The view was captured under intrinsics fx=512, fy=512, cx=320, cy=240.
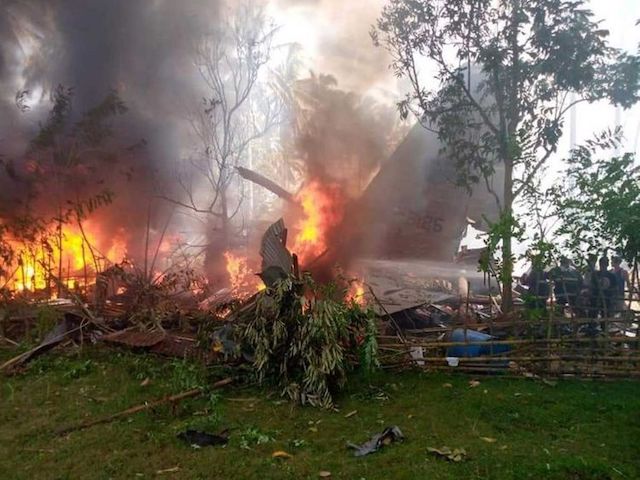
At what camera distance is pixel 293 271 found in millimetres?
6926

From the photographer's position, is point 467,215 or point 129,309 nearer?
point 129,309

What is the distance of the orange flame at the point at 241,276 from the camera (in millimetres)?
11461

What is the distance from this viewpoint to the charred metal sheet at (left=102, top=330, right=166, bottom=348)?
25.6ft

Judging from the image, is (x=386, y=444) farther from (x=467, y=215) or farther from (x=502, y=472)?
(x=467, y=215)

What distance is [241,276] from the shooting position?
13250mm

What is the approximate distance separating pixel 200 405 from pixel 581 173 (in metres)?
5.86

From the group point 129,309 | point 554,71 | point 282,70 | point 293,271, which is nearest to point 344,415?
point 293,271

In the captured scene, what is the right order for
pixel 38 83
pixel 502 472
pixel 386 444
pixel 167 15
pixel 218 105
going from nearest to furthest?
pixel 502 472
pixel 386 444
pixel 38 83
pixel 167 15
pixel 218 105

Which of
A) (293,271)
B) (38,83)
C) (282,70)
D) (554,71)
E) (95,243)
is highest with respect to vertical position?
(282,70)

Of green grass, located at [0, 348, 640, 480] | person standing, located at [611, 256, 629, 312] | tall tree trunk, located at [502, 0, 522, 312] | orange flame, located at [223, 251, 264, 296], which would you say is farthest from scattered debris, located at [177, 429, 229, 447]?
orange flame, located at [223, 251, 264, 296]

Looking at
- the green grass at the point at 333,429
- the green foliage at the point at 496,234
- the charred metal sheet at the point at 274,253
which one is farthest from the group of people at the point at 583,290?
the charred metal sheet at the point at 274,253

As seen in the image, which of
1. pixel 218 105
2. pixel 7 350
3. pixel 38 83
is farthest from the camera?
pixel 218 105

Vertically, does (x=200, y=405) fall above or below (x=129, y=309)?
below

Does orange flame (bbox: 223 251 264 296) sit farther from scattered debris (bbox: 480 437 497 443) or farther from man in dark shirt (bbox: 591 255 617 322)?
scattered debris (bbox: 480 437 497 443)
